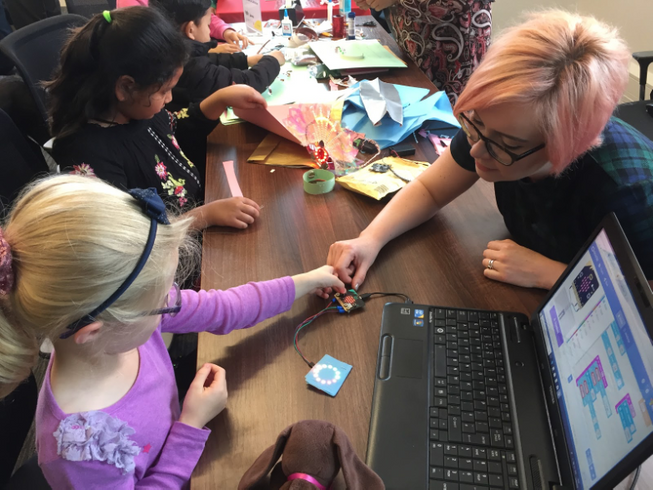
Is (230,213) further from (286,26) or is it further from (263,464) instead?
(286,26)

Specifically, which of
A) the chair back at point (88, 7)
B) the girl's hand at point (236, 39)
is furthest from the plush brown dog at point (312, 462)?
the chair back at point (88, 7)

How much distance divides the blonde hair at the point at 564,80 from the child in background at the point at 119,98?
631 mm

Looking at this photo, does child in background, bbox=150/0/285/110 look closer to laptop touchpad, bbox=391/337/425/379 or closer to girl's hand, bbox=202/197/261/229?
girl's hand, bbox=202/197/261/229

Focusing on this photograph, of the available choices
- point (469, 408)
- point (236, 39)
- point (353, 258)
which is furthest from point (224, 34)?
point (469, 408)

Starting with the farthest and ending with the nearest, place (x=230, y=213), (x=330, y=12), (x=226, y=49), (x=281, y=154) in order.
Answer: (x=330, y=12), (x=226, y=49), (x=281, y=154), (x=230, y=213)

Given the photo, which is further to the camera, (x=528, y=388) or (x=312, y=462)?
(x=528, y=388)

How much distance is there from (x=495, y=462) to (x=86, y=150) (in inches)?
45.2

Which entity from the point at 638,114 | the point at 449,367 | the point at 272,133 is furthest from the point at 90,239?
the point at 638,114

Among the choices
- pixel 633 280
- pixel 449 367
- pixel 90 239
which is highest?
pixel 633 280

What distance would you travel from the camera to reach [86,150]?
3.80 feet

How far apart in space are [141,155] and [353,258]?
71 cm

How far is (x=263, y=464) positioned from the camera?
58 cm

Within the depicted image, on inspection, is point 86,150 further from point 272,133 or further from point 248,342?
point 248,342

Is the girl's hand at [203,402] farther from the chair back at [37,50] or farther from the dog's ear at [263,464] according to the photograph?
the chair back at [37,50]
